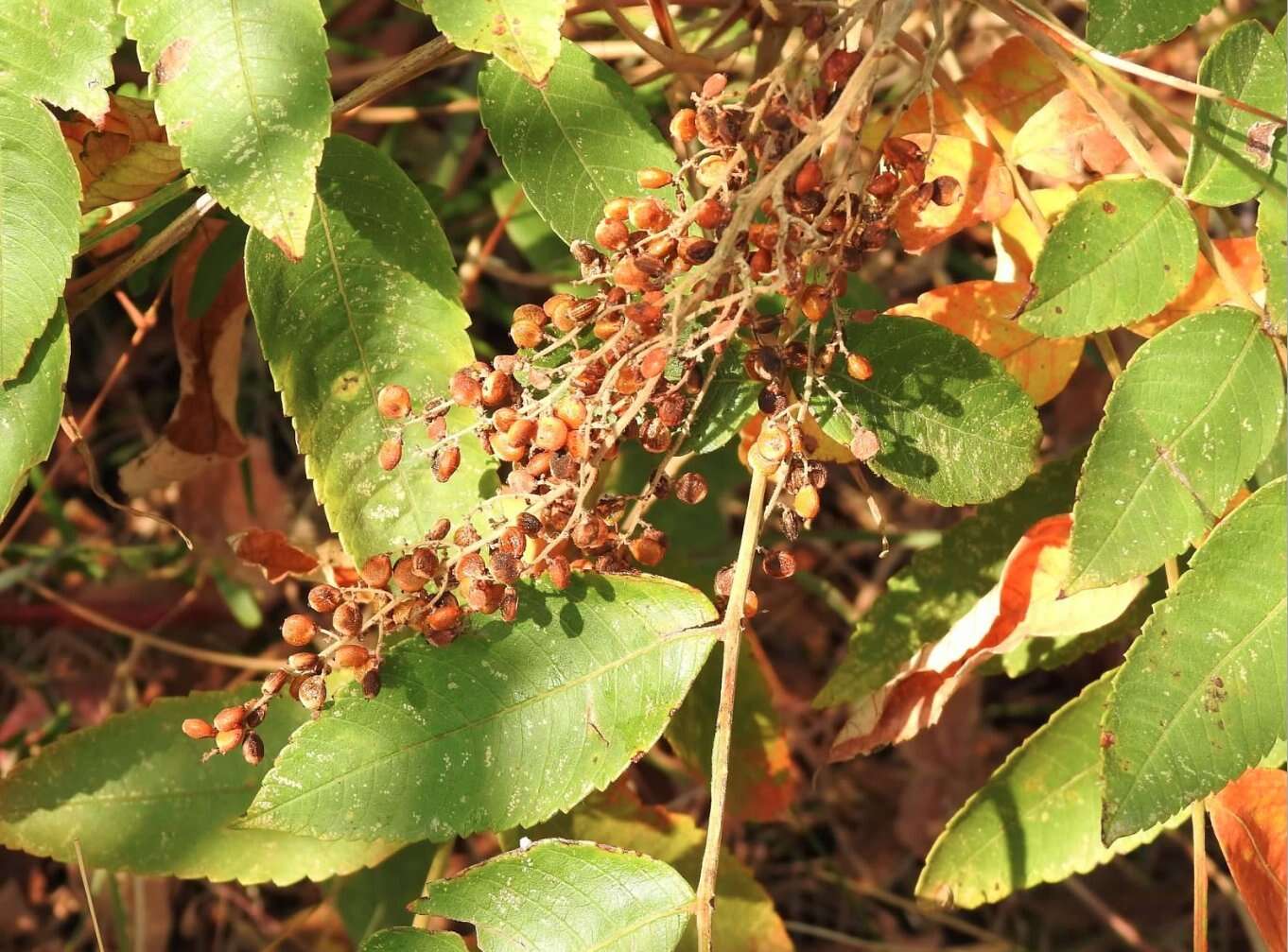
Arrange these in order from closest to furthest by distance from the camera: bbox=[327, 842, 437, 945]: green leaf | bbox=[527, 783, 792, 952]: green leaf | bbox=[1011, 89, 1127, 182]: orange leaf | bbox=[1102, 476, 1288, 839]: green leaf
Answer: bbox=[1102, 476, 1288, 839]: green leaf
bbox=[1011, 89, 1127, 182]: orange leaf
bbox=[527, 783, 792, 952]: green leaf
bbox=[327, 842, 437, 945]: green leaf

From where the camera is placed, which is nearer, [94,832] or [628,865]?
[628,865]

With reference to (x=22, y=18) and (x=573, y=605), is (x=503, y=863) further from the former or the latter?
(x=22, y=18)

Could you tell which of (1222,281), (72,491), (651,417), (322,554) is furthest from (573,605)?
(72,491)

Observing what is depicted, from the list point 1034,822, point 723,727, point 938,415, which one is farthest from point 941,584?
point 723,727

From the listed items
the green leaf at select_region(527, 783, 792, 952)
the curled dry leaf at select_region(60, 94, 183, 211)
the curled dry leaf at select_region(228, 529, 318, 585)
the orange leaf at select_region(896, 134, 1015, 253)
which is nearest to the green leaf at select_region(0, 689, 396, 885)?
the curled dry leaf at select_region(228, 529, 318, 585)

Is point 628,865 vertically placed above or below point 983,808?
above

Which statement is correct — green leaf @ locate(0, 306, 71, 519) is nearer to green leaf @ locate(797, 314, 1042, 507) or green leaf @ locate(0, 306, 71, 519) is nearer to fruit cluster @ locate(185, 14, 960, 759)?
fruit cluster @ locate(185, 14, 960, 759)

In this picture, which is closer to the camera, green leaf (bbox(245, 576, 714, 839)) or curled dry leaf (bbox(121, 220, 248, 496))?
green leaf (bbox(245, 576, 714, 839))
